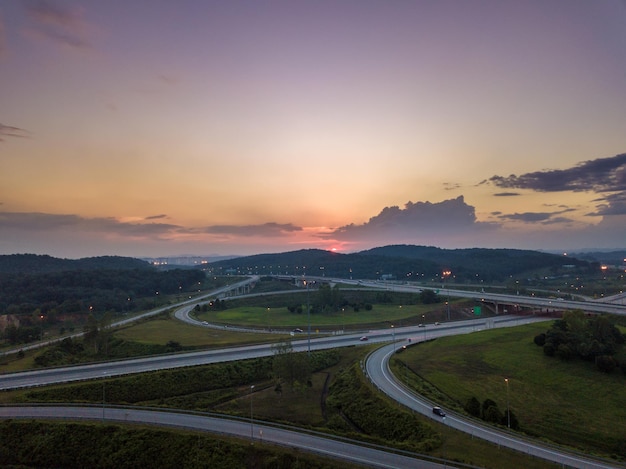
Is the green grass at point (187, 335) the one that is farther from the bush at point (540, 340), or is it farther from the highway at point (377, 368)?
the bush at point (540, 340)

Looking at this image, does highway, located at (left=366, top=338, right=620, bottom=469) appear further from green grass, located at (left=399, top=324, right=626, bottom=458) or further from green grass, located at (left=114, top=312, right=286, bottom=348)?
green grass, located at (left=114, top=312, right=286, bottom=348)

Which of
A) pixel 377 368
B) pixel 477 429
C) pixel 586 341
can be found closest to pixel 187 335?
pixel 377 368

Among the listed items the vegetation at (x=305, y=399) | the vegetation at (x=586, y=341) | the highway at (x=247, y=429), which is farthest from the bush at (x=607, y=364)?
the highway at (x=247, y=429)

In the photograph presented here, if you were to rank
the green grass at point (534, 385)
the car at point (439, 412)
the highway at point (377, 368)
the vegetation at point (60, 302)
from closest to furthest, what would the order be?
the highway at point (377, 368) → the car at point (439, 412) → the green grass at point (534, 385) → the vegetation at point (60, 302)

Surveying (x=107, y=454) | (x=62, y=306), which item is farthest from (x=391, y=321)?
(x=62, y=306)

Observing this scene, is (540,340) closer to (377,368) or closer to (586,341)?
(586,341)

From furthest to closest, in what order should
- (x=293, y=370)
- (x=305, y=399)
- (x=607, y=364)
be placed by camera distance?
(x=293, y=370), (x=607, y=364), (x=305, y=399)

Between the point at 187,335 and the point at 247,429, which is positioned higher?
the point at 187,335

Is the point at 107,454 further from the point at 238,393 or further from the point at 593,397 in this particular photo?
the point at 593,397

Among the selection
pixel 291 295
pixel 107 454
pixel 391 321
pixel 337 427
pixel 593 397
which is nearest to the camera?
pixel 107 454
